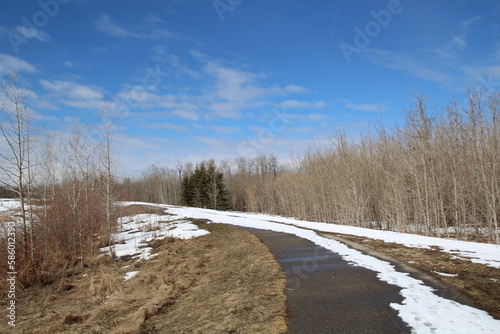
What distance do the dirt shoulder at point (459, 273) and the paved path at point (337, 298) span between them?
116 centimetres

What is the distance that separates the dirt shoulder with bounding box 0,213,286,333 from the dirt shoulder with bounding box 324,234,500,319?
3.17 meters

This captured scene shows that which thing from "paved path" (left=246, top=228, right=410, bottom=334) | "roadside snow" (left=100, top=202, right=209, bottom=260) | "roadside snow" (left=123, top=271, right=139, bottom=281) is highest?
"paved path" (left=246, top=228, right=410, bottom=334)

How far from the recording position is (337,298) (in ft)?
16.6

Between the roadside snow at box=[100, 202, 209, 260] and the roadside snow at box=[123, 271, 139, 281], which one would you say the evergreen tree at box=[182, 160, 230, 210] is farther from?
the roadside snow at box=[123, 271, 139, 281]

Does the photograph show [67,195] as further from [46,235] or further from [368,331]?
[368,331]

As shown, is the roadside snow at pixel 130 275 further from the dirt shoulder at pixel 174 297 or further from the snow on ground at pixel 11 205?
the snow on ground at pixel 11 205

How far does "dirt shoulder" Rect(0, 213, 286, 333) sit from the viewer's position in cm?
474

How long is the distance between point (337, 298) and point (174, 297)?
12.5 ft

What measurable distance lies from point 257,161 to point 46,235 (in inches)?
3103

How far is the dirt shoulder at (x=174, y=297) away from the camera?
474 cm

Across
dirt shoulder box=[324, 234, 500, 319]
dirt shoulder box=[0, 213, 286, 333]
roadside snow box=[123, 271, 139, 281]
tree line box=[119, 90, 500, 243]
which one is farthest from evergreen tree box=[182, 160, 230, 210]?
dirt shoulder box=[324, 234, 500, 319]

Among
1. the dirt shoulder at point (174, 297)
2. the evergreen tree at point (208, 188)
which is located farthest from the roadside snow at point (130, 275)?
the evergreen tree at point (208, 188)

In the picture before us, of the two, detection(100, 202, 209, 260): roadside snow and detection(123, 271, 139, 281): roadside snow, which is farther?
detection(100, 202, 209, 260): roadside snow

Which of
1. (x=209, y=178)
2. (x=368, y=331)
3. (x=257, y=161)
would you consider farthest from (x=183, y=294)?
(x=257, y=161)
